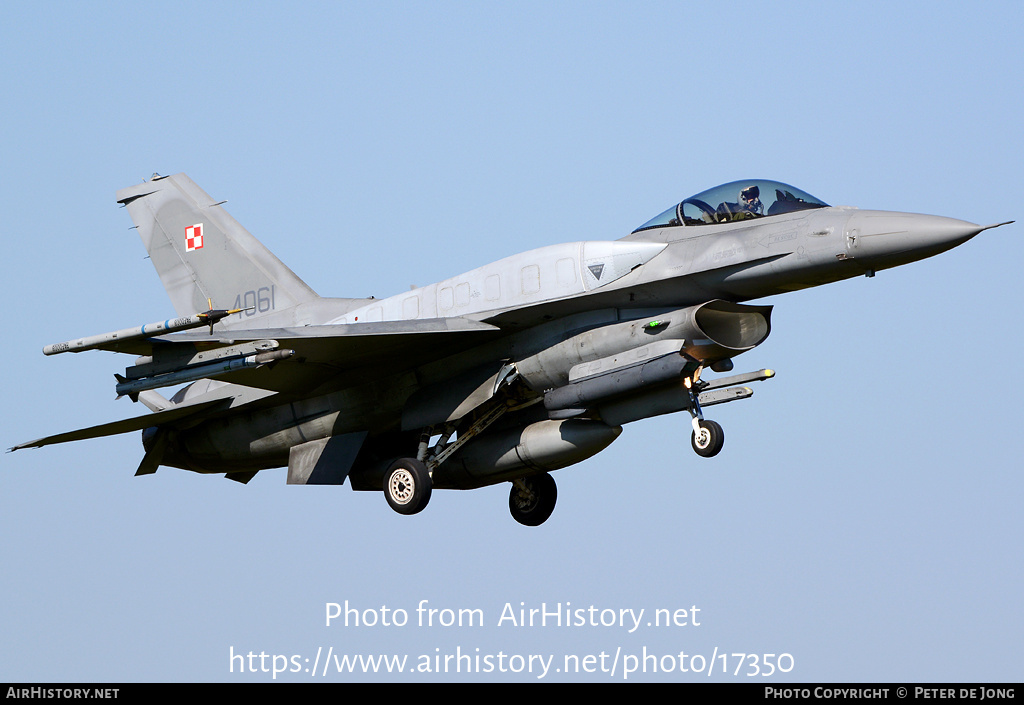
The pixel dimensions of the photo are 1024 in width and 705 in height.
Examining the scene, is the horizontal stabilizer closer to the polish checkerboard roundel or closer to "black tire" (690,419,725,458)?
the polish checkerboard roundel

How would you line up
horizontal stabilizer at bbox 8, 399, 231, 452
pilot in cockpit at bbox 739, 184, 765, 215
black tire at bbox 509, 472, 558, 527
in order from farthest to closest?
black tire at bbox 509, 472, 558, 527 < horizontal stabilizer at bbox 8, 399, 231, 452 < pilot in cockpit at bbox 739, 184, 765, 215

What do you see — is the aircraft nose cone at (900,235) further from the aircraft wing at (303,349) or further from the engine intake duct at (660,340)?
the aircraft wing at (303,349)

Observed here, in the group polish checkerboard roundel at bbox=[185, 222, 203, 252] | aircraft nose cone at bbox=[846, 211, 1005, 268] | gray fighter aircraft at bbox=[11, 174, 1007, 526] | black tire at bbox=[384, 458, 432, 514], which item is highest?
polish checkerboard roundel at bbox=[185, 222, 203, 252]

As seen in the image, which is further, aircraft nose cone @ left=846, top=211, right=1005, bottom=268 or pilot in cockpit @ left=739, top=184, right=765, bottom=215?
pilot in cockpit @ left=739, top=184, right=765, bottom=215

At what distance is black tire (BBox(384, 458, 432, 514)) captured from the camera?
18.0m

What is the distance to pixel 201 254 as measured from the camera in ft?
69.9

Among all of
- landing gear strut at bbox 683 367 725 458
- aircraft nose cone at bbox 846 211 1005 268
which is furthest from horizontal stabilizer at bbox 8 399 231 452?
aircraft nose cone at bbox 846 211 1005 268

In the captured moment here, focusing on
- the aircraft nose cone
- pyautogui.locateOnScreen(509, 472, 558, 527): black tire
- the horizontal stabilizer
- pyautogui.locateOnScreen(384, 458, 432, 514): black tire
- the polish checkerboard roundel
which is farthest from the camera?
the polish checkerboard roundel

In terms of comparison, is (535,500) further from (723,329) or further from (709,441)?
(723,329)

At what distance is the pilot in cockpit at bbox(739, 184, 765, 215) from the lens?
16641 millimetres

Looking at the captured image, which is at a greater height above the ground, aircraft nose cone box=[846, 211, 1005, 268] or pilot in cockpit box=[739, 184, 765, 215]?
pilot in cockpit box=[739, 184, 765, 215]

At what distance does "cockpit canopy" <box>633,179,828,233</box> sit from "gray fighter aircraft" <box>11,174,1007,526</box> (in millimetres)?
27

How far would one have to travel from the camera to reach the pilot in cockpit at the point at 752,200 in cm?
1664
